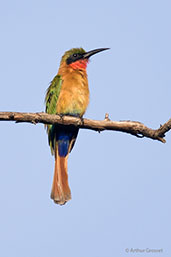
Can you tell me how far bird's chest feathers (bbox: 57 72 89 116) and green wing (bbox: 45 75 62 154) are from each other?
0.10 meters

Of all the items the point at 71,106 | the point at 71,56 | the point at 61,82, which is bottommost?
the point at 71,106

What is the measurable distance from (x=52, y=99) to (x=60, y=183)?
4.21 feet

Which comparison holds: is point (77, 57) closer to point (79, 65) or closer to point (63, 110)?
point (79, 65)

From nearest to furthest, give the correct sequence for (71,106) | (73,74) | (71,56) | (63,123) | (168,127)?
(168,127)
(63,123)
(71,106)
(73,74)
(71,56)

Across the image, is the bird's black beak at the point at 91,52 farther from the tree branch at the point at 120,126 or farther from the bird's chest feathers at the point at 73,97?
the tree branch at the point at 120,126

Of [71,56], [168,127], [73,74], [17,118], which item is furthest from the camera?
[71,56]

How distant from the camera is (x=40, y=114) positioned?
194 inches

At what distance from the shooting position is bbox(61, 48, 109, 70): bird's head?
684 cm

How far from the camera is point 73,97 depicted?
20.2 ft

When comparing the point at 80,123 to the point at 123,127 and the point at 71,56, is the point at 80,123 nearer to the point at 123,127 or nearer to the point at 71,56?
the point at 123,127

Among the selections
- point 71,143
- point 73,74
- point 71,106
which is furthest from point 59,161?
point 73,74

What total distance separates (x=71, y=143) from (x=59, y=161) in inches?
13.2

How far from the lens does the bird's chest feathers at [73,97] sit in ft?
20.0

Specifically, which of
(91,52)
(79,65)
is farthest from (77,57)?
(91,52)
